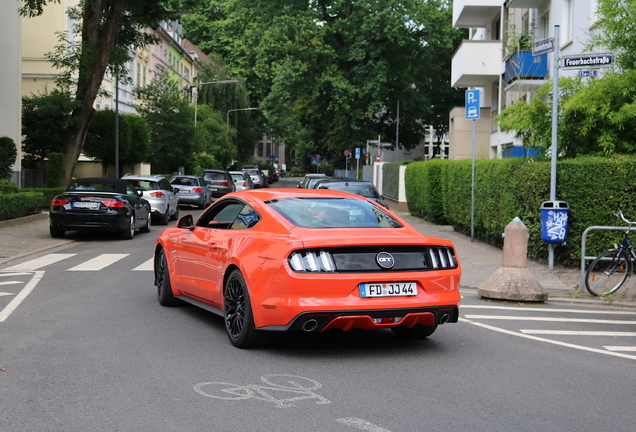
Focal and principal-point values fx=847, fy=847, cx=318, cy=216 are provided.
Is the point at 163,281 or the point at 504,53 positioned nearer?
the point at 163,281

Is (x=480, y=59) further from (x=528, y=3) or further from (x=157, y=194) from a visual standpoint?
(x=157, y=194)

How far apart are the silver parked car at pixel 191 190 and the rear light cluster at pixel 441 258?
1101 inches

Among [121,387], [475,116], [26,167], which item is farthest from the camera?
[26,167]

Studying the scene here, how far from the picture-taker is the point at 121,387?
586 cm

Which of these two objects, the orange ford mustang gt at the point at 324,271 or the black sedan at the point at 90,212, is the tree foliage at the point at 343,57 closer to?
the black sedan at the point at 90,212

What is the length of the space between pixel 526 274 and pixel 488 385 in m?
5.33

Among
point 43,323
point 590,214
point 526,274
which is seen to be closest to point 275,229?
point 43,323

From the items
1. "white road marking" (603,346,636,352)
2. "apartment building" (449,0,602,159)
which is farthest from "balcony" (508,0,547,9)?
"white road marking" (603,346,636,352)

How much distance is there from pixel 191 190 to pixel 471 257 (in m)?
20.4

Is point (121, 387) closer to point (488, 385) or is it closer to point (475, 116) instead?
point (488, 385)

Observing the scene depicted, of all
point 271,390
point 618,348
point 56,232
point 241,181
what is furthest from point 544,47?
point 241,181

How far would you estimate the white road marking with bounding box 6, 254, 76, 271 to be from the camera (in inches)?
545

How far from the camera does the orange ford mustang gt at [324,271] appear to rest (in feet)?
22.3

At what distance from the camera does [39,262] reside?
48.8 feet
